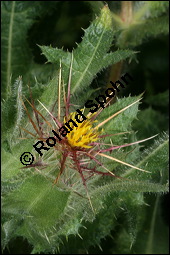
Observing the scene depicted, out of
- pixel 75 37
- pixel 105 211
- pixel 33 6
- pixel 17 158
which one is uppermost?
pixel 33 6

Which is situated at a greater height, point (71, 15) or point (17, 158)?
point (71, 15)

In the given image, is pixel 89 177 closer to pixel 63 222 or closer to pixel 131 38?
pixel 63 222

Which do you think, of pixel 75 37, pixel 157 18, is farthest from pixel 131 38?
pixel 75 37

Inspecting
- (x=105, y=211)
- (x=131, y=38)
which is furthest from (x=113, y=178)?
(x=131, y=38)

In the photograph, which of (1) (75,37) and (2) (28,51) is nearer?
(2) (28,51)

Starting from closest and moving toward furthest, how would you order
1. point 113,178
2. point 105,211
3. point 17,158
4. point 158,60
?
point 17,158 → point 113,178 → point 105,211 → point 158,60

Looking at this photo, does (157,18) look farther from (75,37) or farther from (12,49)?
(12,49)

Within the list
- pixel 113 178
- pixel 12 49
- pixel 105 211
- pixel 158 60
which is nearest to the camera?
pixel 113 178
